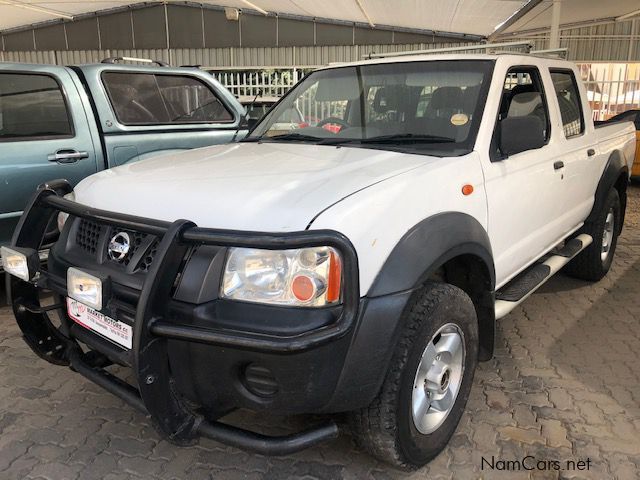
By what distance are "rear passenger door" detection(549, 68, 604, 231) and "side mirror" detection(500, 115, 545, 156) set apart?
0.91m

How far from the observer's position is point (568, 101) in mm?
4125

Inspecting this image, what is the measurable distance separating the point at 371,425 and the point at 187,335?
828 mm

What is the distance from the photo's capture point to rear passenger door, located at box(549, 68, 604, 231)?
12.5ft

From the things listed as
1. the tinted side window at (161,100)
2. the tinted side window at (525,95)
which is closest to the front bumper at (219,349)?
the tinted side window at (525,95)

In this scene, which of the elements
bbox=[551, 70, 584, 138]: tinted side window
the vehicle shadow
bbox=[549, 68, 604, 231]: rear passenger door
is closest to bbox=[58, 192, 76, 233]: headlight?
the vehicle shadow

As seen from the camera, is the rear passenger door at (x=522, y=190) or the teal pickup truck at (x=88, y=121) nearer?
the rear passenger door at (x=522, y=190)

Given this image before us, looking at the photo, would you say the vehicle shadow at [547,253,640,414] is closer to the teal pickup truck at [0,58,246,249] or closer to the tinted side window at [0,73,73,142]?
the teal pickup truck at [0,58,246,249]

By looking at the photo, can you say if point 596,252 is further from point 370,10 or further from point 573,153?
point 370,10

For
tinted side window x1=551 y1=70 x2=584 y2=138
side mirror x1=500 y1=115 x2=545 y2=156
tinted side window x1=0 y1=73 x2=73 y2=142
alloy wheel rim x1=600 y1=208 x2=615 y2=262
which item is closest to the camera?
side mirror x1=500 y1=115 x2=545 y2=156

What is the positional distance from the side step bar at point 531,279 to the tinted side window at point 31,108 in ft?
11.6

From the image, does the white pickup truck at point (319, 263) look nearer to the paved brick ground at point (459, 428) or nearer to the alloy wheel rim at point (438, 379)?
the alloy wheel rim at point (438, 379)

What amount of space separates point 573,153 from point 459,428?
215 cm

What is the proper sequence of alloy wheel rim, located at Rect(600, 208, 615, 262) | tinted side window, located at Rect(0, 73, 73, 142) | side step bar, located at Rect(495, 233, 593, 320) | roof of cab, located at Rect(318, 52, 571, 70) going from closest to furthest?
1. side step bar, located at Rect(495, 233, 593, 320)
2. roof of cab, located at Rect(318, 52, 571, 70)
3. tinted side window, located at Rect(0, 73, 73, 142)
4. alloy wheel rim, located at Rect(600, 208, 615, 262)

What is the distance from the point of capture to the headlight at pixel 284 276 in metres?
1.91
